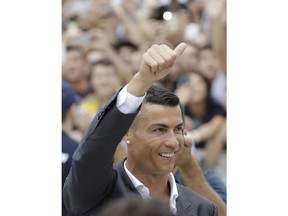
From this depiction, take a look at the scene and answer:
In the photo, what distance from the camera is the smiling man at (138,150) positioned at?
49.3 inches

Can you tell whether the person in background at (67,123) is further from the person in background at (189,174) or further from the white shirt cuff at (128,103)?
the white shirt cuff at (128,103)

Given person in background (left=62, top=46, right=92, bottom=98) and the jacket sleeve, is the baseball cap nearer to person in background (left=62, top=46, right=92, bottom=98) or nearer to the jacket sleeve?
person in background (left=62, top=46, right=92, bottom=98)

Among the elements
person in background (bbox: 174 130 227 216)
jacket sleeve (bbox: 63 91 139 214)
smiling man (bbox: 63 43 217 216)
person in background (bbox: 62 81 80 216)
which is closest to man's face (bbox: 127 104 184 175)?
smiling man (bbox: 63 43 217 216)

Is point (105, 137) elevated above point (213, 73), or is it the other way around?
point (213, 73)

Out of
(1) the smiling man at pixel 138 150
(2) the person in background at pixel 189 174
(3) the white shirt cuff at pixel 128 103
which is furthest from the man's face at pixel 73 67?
(3) the white shirt cuff at pixel 128 103

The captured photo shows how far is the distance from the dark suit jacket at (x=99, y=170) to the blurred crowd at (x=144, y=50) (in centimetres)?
106

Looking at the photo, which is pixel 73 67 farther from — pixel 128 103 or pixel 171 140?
pixel 128 103

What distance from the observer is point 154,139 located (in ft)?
4.91

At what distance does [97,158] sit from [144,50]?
126 centimetres

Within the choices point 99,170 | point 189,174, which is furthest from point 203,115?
point 99,170

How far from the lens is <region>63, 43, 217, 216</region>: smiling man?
1.25m

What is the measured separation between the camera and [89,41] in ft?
8.38
